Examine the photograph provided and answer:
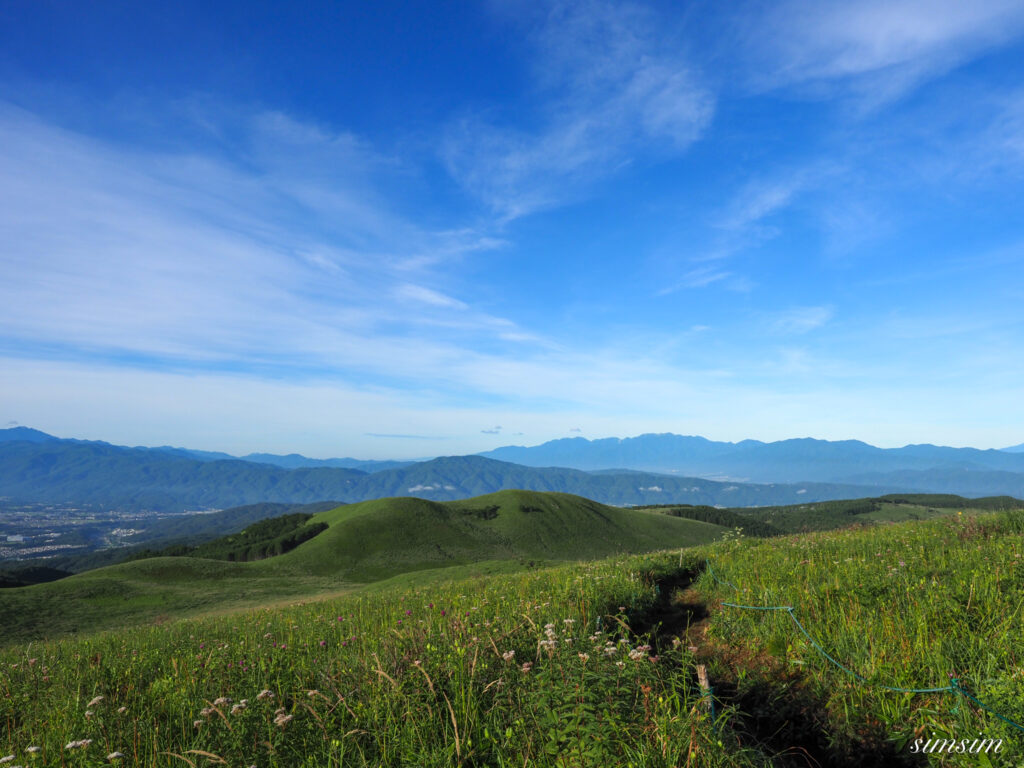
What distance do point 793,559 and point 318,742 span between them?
10214 millimetres

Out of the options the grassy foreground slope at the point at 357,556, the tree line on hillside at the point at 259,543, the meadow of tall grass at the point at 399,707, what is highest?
the meadow of tall grass at the point at 399,707

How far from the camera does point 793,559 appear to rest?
10758mm

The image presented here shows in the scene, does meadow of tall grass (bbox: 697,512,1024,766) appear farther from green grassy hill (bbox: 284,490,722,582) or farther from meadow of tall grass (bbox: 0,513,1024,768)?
green grassy hill (bbox: 284,490,722,582)

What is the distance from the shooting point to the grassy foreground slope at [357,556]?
119 feet

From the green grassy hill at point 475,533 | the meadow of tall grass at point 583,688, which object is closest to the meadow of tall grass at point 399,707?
the meadow of tall grass at point 583,688

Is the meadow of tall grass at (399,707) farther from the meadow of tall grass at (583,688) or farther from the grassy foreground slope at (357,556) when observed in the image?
the grassy foreground slope at (357,556)

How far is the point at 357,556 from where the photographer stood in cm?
7844

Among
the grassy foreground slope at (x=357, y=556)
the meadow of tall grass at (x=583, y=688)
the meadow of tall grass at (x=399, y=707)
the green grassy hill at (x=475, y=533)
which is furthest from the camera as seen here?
the green grassy hill at (x=475, y=533)

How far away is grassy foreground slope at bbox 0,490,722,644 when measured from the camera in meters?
36.1

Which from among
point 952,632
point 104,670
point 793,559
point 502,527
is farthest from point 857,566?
point 502,527

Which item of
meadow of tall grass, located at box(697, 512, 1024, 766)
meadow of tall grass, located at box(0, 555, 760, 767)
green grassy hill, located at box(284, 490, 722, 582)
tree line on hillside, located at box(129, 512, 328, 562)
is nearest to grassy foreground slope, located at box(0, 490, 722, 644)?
green grassy hill, located at box(284, 490, 722, 582)

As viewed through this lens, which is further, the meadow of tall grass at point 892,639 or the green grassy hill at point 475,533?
the green grassy hill at point 475,533

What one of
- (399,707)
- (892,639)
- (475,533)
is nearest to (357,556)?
(475,533)

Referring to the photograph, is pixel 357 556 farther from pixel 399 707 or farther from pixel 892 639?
pixel 892 639
